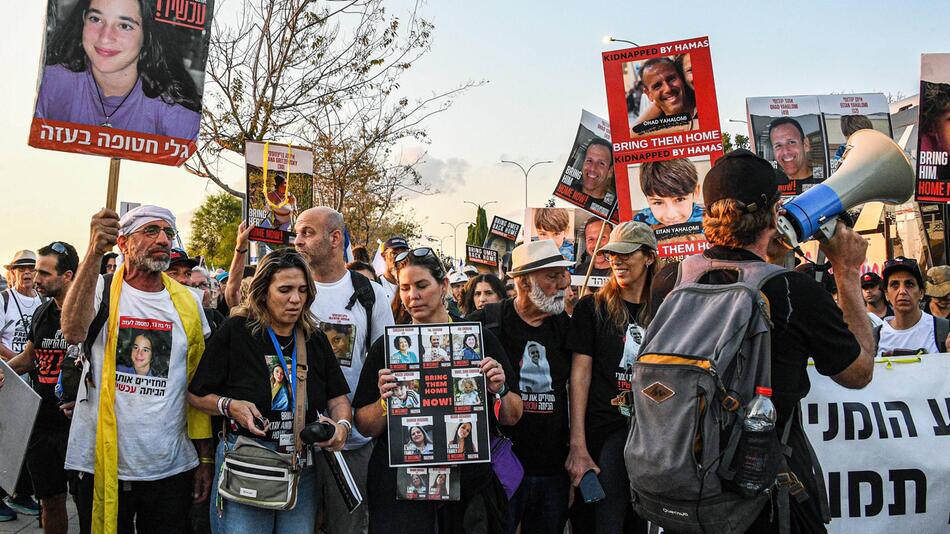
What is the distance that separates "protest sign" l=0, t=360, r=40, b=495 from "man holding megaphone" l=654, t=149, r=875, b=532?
10.5ft

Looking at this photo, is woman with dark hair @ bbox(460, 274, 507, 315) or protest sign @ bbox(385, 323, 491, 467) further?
woman with dark hair @ bbox(460, 274, 507, 315)

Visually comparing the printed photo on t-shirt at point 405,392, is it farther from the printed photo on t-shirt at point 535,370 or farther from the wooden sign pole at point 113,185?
the wooden sign pole at point 113,185

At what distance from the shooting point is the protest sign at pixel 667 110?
26.9 ft

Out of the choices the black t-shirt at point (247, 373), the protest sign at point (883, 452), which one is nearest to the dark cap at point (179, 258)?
the black t-shirt at point (247, 373)

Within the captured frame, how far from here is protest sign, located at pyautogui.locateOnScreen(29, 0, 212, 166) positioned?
4.30 meters

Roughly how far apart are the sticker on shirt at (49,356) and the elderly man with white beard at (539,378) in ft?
11.0


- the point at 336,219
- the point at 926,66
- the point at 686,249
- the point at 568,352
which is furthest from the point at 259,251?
the point at 926,66

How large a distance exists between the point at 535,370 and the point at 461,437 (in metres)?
0.89

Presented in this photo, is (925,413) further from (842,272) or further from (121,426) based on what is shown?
(121,426)

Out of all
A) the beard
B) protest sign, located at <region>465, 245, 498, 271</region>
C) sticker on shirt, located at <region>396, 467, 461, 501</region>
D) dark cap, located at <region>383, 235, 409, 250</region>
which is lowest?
sticker on shirt, located at <region>396, 467, 461, 501</region>

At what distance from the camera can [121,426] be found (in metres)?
4.27

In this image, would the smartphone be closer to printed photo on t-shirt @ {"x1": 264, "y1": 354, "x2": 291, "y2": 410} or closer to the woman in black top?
the woman in black top

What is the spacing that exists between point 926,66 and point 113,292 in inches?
379

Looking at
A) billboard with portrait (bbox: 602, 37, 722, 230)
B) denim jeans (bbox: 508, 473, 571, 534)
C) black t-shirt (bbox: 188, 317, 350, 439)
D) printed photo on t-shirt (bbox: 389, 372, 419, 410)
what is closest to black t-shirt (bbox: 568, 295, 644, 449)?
denim jeans (bbox: 508, 473, 571, 534)
